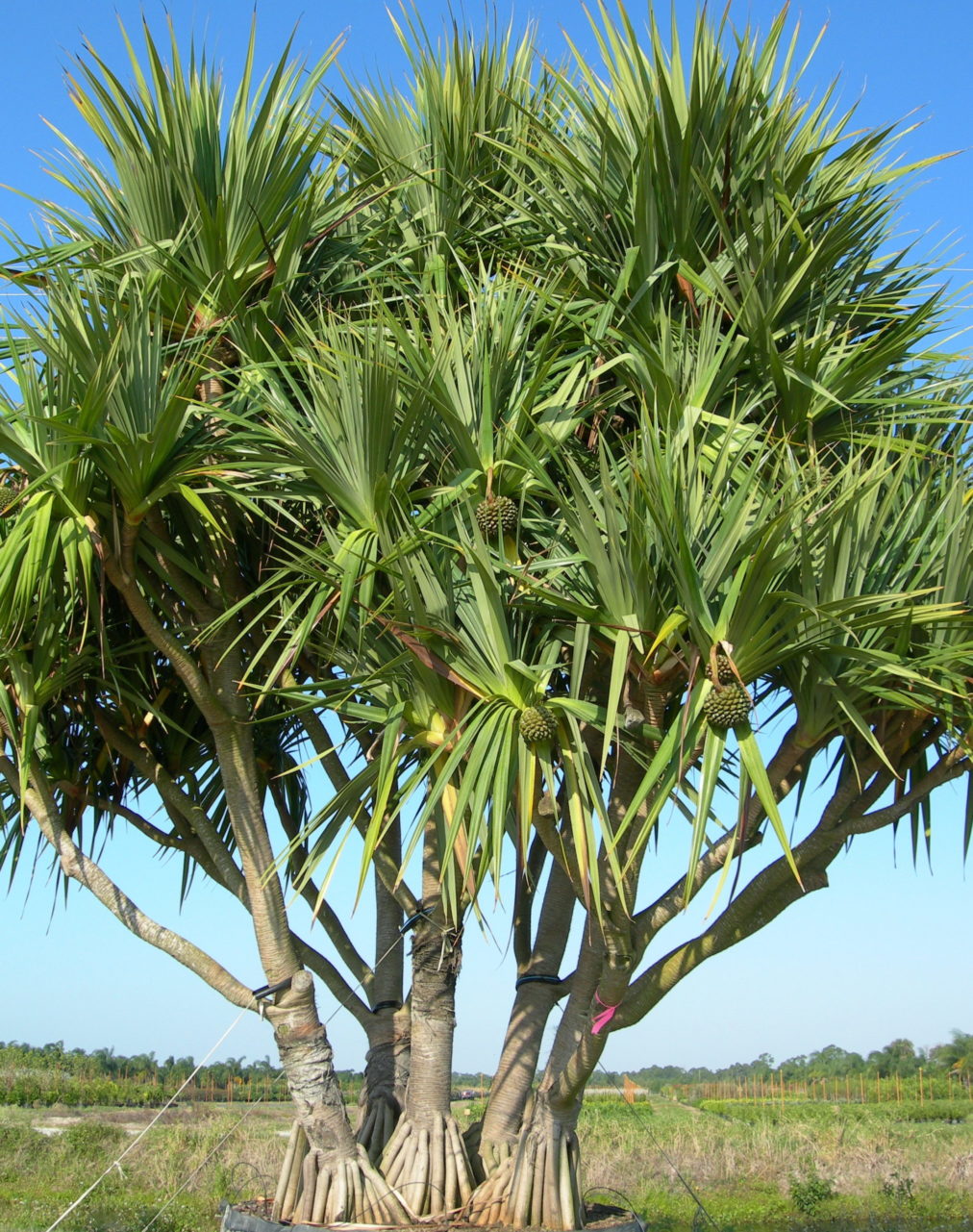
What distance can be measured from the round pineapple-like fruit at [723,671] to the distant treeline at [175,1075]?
975 centimetres

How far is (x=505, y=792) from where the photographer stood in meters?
3.38

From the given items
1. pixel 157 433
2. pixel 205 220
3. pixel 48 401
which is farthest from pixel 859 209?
pixel 48 401

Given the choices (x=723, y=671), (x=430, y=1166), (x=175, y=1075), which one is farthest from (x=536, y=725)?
(x=175, y=1075)

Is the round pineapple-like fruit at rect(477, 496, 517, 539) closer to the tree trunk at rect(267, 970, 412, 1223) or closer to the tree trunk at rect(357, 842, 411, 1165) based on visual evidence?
the tree trunk at rect(357, 842, 411, 1165)

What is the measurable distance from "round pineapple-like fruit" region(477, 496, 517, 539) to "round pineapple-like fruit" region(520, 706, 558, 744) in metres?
0.77

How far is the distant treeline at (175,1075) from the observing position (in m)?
16.2

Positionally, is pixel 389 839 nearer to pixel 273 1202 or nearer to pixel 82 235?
pixel 273 1202

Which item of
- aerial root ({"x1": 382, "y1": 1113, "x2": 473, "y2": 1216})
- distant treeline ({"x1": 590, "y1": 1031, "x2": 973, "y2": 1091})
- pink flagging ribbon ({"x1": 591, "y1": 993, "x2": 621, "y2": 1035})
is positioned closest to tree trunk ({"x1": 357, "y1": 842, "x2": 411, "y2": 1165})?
aerial root ({"x1": 382, "y1": 1113, "x2": 473, "y2": 1216})

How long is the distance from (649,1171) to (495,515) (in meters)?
9.65

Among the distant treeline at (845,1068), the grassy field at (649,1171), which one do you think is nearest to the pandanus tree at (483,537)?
the grassy field at (649,1171)

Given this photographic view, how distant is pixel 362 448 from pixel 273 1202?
3.07 metres

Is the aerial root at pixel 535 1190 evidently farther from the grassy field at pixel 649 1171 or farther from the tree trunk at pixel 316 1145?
the grassy field at pixel 649 1171

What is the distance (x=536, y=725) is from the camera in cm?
355

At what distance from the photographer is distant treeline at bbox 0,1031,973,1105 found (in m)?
16.2
